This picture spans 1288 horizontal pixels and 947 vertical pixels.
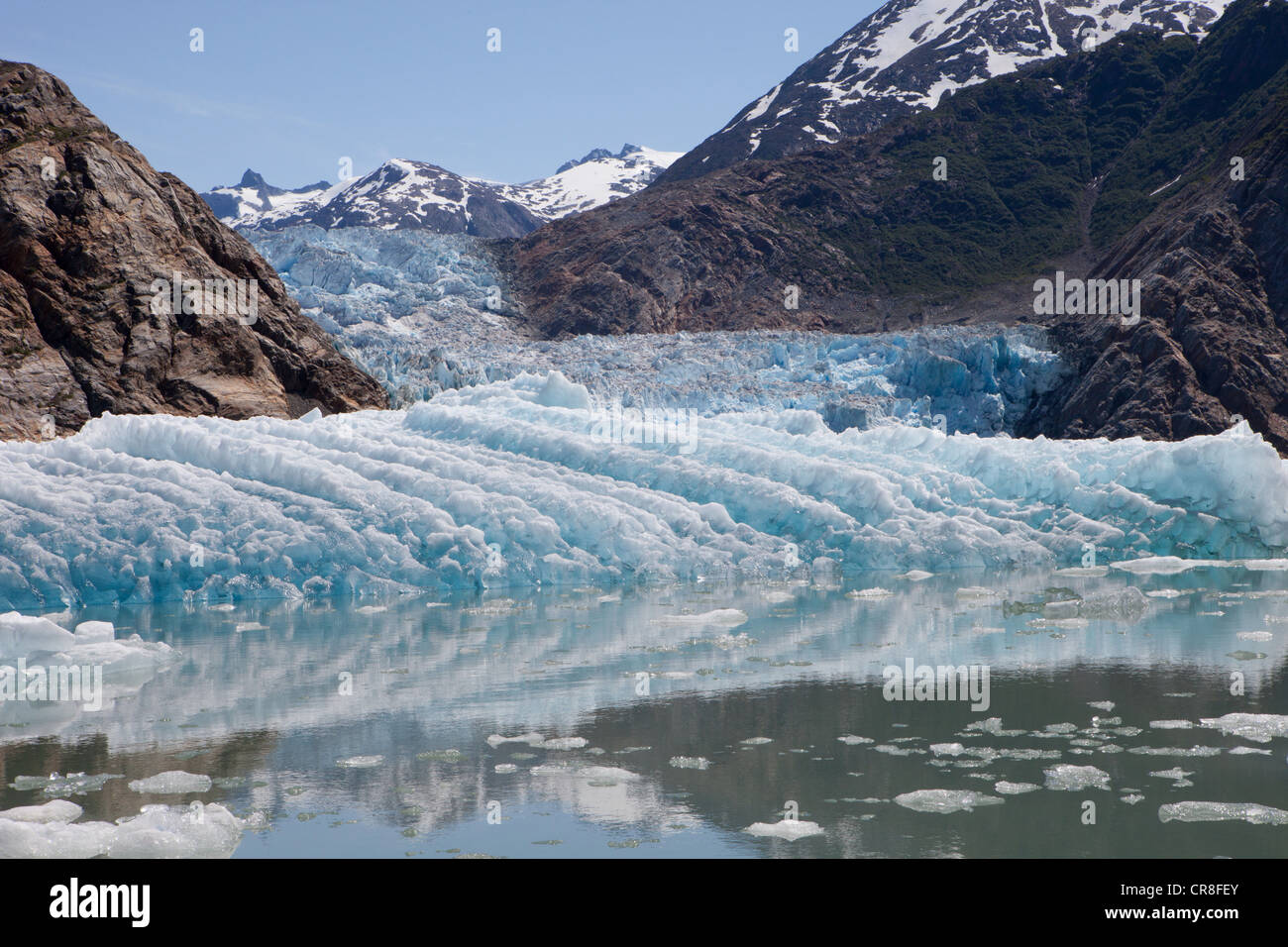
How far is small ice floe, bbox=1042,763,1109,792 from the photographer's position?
17.8 ft

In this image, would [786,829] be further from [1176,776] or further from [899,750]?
[1176,776]

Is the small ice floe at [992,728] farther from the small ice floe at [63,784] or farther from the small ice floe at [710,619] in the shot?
the small ice floe at [63,784]

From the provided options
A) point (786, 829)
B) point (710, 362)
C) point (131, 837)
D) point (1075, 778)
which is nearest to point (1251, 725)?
point (1075, 778)

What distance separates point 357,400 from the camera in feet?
92.0

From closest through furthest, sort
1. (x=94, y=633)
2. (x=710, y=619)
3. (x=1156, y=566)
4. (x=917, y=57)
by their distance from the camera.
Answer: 1. (x=94, y=633)
2. (x=710, y=619)
3. (x=1156, y=566)
4. (x=917, y=57)

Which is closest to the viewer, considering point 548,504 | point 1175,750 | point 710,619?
point 1175,750

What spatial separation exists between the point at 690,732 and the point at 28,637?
543 centimetres

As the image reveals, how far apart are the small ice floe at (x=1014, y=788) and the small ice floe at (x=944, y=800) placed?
95 mm

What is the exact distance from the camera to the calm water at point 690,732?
4.94m

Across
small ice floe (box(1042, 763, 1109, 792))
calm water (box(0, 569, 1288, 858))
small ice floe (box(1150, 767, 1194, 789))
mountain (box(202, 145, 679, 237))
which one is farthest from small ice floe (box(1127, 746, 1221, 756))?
mountain (box(202, 145, 679, 237))

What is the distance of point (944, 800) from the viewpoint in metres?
5.24

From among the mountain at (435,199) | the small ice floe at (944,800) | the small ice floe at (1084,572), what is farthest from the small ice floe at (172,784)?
the mountain at (435,199)
